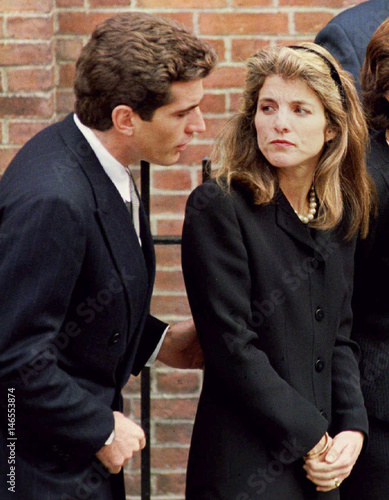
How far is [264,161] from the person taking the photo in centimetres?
219

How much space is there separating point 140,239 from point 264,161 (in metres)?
0.34

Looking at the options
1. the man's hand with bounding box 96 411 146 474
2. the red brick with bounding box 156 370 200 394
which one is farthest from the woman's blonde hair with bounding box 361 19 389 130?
the red brick with bounding box 156 370 200 394

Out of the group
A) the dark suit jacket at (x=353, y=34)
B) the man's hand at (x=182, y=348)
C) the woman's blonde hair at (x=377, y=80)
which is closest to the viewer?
the woman's blonde hair at (x=377, y=80)

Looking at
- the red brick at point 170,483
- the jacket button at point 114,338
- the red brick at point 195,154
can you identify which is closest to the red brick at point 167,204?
the red brick at point 195,154

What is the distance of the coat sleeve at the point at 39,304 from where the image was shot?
5.80 feet

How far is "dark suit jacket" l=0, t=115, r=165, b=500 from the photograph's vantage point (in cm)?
178

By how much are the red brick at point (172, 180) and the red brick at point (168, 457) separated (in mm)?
1006

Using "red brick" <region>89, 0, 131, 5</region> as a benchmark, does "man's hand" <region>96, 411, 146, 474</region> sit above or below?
below

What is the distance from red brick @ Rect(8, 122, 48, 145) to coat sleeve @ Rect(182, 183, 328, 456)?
50.1 inches

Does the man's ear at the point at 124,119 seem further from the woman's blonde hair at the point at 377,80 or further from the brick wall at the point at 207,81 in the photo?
the brick wall at the point at 207,81

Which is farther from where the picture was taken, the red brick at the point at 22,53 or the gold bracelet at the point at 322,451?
the red brick at the point at 22,53

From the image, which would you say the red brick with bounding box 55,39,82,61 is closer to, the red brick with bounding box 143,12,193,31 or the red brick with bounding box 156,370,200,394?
the red brick with bounding box 143,12,193,31

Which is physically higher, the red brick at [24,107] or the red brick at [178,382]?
the red brick at [24,107]

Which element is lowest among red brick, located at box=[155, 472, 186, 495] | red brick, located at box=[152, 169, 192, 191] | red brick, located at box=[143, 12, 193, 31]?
red brick, located at box=[155, 472, 186, 495]
